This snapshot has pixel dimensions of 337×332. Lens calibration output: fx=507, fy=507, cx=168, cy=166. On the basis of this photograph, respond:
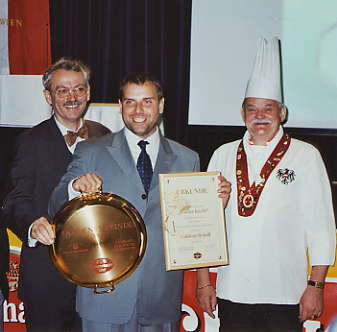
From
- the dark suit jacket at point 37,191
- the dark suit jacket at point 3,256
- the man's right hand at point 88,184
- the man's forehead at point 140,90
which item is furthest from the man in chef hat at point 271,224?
the dark suit jacket at point 3,256

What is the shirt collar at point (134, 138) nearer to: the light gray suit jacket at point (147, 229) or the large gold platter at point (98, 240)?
the light gray suit jacket at point (147, 229)

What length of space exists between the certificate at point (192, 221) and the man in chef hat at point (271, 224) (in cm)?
7

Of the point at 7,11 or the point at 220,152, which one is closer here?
the point at 220,152

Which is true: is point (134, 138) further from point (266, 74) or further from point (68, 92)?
point (266, 74)

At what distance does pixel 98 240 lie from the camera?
184 centimetres

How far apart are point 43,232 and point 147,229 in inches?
14.7

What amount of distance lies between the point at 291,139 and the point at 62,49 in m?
0.96

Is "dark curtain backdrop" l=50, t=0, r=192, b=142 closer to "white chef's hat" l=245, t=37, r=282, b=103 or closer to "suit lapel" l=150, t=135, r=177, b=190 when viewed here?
"suit lapel" l=150, t=135, r=177, b=190

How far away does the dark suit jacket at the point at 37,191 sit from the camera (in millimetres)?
1896

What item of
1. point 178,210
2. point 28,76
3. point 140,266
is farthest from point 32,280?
point 28,76

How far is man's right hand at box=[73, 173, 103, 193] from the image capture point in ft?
5.85

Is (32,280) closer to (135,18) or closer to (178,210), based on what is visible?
(178,210)

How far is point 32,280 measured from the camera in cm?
196

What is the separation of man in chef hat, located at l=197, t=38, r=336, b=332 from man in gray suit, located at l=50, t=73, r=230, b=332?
0.12m
